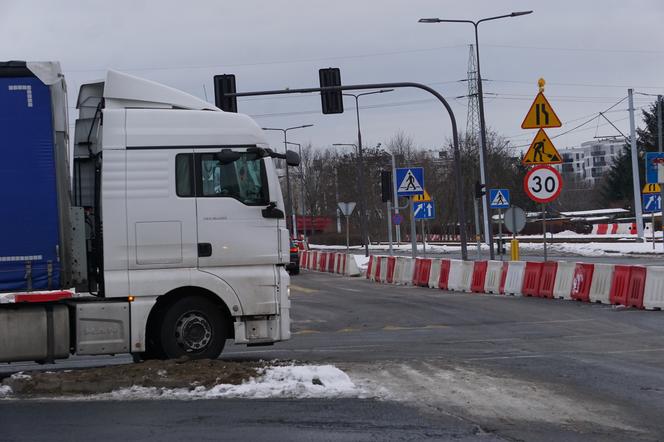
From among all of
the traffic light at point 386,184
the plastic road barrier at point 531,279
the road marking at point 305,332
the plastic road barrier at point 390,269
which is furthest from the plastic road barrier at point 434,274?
the road marking at point 305,332

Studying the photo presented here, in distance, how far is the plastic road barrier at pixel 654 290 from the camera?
1692 centimetres

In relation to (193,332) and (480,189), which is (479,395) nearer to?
(193,332)

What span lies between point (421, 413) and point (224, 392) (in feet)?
6.76

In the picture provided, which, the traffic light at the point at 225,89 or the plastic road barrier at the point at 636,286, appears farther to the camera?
the traffic light at the point at 225,89

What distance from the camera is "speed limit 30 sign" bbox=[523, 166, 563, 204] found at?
1945cm

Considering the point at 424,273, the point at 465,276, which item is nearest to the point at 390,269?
the point at 424,273

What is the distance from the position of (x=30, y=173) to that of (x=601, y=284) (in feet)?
40.4

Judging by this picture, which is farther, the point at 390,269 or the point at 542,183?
the point at 390,269

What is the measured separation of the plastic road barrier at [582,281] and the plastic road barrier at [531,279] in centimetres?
132

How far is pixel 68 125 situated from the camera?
10625 millimetres

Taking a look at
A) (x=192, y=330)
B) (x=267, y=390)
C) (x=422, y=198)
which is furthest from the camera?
(x=422, y=198)

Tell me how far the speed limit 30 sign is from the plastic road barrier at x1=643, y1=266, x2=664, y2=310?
3029mm

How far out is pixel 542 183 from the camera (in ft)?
64.1

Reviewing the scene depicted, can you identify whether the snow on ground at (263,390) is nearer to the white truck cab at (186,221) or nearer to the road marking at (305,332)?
the white truck cab at (186,221)
